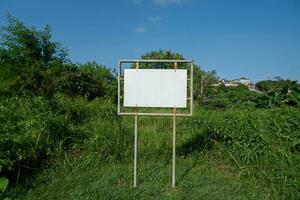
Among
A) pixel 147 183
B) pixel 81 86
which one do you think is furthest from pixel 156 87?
pixel 81 86

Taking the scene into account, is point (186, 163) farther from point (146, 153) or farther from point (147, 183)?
point (147, 183)

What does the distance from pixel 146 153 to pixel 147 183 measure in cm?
126

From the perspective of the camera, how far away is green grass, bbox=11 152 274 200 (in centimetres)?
530

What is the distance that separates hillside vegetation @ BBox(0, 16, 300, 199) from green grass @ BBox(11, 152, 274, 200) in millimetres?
13

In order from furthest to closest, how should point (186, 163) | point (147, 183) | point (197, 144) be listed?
point (197, 144), point (186, 163), point (147, 183)

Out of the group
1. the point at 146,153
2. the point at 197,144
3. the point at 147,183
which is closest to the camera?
the point at 147,183

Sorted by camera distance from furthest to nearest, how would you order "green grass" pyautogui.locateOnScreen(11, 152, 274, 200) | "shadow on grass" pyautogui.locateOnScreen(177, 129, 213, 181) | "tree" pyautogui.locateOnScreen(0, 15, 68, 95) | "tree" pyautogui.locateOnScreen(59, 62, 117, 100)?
1. "tree" pyautogui.locateOnScreen(59, 62, 117, 100)
2. "tree" pyautogui.locateOnScreen(0, 15, 68, 95)
3. "shadow on grass" pyautogui.locateOnScreen(177, 129, 213, 181)
4. "green grass" pyautogui.locateOnScreen(11, 152, 274, 200)

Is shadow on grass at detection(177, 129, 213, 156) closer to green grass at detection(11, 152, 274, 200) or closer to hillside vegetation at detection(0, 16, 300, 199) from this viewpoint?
hillside vegetation at detection(0, 16, 300, 199)

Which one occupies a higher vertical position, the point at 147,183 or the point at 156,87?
the point at 156,87

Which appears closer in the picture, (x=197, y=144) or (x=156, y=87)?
(x=156, y=87)

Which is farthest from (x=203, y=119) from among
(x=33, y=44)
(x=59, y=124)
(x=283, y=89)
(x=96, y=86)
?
(x=96, y=86)

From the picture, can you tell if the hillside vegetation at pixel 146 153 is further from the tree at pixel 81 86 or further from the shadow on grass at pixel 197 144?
the tree at pixel 81 86

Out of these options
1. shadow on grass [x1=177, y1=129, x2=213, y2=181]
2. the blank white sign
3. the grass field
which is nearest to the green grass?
the grass field

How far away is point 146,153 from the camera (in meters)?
6.99
